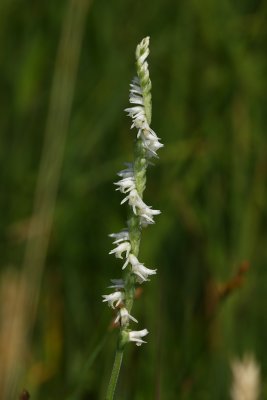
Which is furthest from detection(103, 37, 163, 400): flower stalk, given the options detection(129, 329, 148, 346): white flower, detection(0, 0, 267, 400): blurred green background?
detection(0, 0, 267, 400): blurred green background

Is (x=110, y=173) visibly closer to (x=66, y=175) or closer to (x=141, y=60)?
(x=66, y=175)

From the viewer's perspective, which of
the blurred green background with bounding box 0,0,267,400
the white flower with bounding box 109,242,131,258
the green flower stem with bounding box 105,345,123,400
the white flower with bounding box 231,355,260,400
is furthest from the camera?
the blurred green background with bounding box 0,0,267,400

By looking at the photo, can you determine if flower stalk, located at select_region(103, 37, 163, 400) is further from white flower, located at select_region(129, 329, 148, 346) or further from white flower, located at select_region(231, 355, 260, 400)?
white flower, located at select_region(231, 355, 260, 400)

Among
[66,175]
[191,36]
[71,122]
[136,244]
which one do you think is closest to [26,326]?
[66,175]

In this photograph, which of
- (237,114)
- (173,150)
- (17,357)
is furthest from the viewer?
(237,114)

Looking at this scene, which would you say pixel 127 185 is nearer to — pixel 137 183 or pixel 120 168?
pixel 137 183

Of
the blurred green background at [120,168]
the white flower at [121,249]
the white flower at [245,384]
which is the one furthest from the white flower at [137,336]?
the blurred green background at [120,168]


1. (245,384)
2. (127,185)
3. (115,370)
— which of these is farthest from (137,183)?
(245,384)
